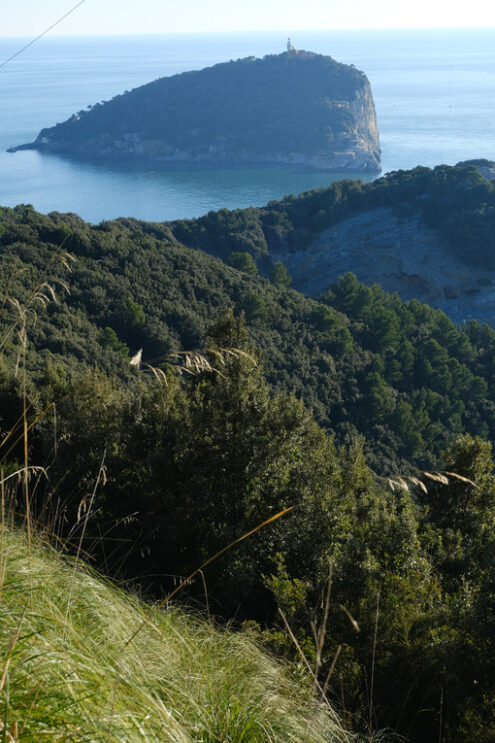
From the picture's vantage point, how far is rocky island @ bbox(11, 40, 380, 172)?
101m

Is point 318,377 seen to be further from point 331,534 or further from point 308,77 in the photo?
point 308,77

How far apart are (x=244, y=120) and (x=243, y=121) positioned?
41 cm

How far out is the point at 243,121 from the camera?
10669cm

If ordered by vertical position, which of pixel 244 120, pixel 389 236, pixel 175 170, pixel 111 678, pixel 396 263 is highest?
pixel 244 120

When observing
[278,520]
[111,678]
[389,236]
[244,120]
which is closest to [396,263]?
[389,236]

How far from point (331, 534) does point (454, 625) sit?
175 cm

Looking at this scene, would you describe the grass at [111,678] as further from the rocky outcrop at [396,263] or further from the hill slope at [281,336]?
the rocky outcrop at [396,263]

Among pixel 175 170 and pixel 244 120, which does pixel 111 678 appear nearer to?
pixel 175 170

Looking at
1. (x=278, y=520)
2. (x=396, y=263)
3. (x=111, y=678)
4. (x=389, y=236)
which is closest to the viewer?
(x=111, y=678)

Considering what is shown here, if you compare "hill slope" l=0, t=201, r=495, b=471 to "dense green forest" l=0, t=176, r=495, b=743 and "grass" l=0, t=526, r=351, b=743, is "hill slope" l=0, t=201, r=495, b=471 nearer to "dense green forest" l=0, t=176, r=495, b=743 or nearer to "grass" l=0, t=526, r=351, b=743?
"dense green forest" l=0, t=176, r=495, b=743

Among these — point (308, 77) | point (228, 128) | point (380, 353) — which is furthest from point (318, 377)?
point (308, 77)

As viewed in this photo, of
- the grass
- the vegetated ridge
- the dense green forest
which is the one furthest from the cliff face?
the grass

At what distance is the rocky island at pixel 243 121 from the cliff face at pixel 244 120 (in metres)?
0.17

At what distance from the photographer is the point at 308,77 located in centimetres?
11225
